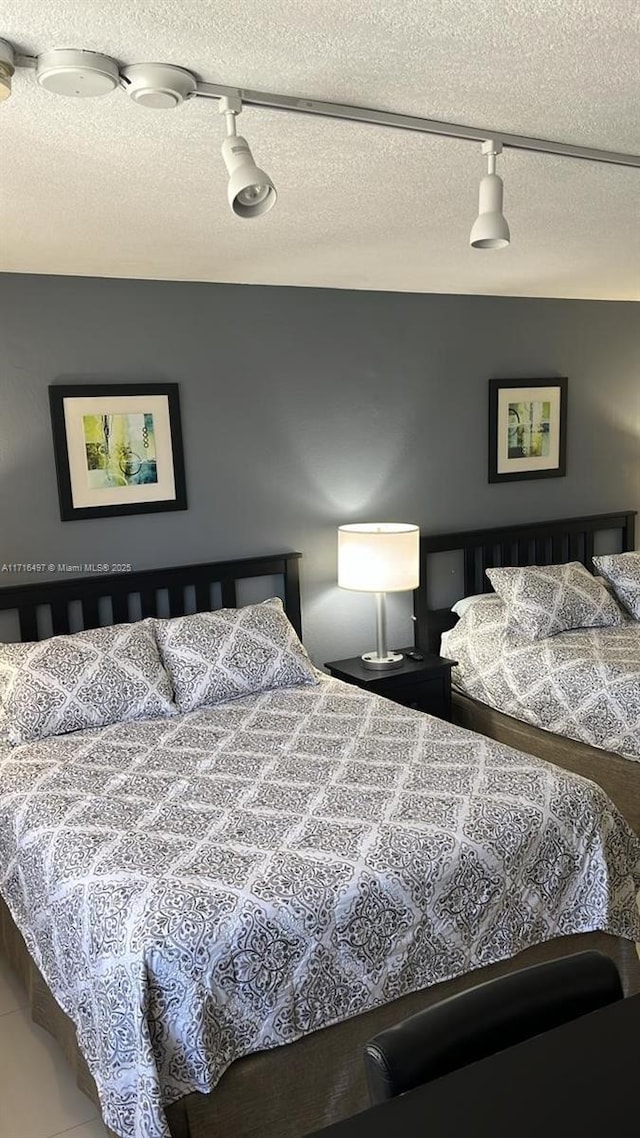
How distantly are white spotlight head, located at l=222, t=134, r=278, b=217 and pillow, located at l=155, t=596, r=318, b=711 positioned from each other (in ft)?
6.11

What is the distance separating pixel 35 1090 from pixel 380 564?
233 cm

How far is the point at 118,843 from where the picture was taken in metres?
2.20

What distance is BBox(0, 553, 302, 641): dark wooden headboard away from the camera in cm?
345

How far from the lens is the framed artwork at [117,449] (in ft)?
11.4

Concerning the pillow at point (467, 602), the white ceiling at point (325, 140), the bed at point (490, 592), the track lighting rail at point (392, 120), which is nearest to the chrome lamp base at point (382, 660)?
the bed at point (490, 592)

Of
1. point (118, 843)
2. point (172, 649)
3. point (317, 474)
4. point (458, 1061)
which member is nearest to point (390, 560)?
point (317, 474)

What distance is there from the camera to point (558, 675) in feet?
12.0

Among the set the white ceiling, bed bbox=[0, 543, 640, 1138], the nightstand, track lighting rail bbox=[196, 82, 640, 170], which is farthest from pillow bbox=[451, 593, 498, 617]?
track lighting rail bbox=[196, 82, 640, 170]

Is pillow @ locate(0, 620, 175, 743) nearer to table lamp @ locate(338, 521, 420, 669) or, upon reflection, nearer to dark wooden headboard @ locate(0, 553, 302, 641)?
dark wooden headboard @ locate(0, 553, 302, 641)

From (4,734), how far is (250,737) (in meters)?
0.85

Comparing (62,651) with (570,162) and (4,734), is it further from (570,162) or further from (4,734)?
(570,162)

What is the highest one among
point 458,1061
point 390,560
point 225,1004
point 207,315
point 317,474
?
point 207,315

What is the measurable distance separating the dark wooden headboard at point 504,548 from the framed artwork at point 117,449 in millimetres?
1358

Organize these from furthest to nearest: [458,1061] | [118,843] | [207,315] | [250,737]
Answer: [207,315], [250,737], [118,843], [458,1061]
